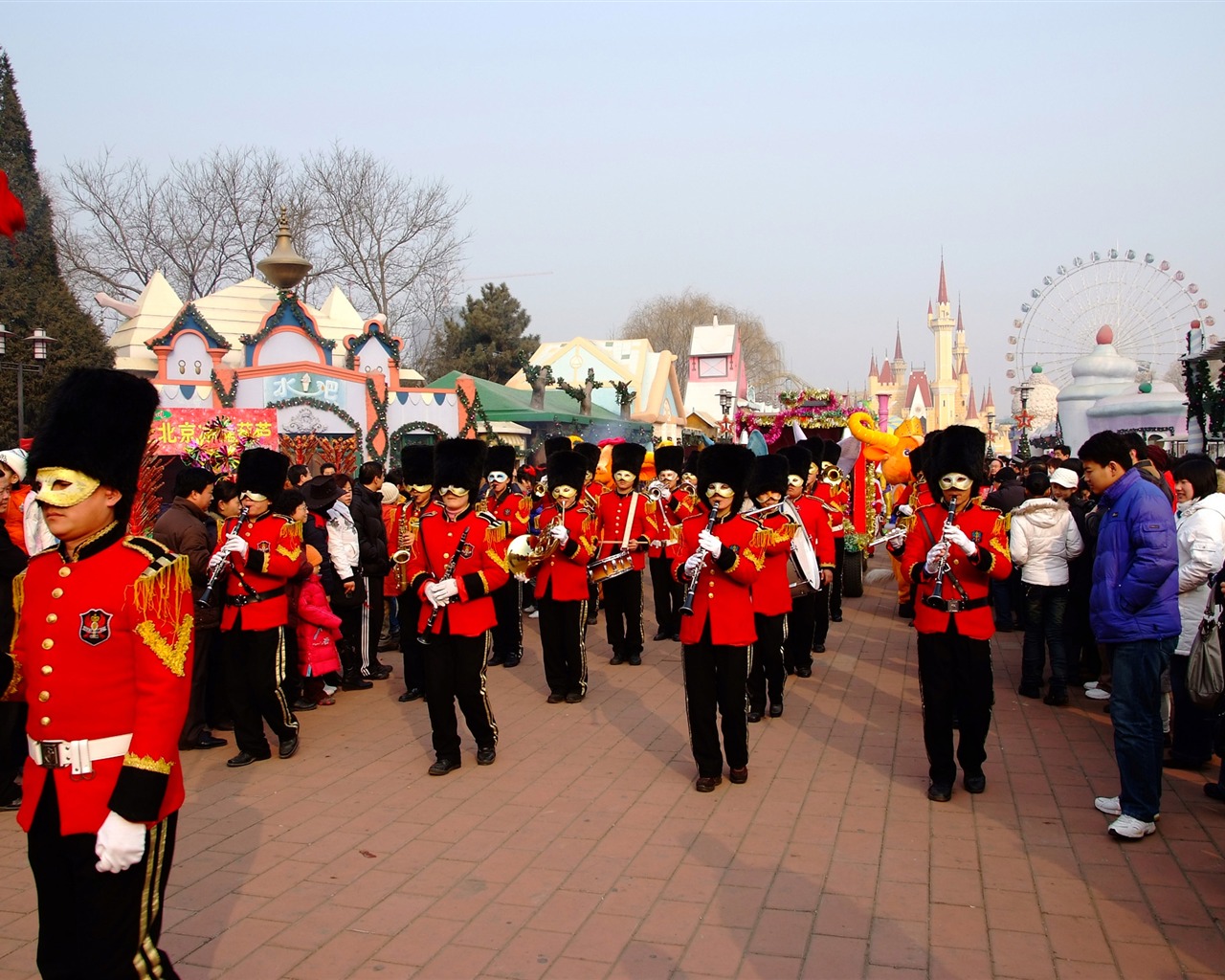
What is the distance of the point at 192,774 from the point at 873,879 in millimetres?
4246

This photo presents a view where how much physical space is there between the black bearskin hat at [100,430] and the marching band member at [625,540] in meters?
6.94

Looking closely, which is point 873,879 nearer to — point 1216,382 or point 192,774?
point 192,774

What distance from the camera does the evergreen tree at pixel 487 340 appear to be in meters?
47.7

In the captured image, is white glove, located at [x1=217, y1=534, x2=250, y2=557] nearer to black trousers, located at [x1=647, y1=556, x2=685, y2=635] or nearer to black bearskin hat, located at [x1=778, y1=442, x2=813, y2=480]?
black bearskin hat, located at [x1=778, y1=442, x2=813, y2=480]

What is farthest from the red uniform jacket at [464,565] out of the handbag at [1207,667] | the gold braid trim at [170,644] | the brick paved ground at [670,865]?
the handbag at [1207,667]

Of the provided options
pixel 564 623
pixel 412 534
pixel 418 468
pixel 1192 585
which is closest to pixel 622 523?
pixel 564 623

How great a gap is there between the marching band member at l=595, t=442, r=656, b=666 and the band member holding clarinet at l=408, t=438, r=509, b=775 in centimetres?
340

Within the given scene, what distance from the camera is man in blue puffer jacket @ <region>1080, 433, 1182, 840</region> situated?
5223 mm

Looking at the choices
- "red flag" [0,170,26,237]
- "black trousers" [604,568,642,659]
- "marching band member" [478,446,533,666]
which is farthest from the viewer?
"black trousers" [604,568,642,659]

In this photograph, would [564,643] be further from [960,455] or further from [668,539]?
[960,455]

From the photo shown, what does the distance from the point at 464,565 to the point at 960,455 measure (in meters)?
3.07

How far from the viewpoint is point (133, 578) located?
123 inches

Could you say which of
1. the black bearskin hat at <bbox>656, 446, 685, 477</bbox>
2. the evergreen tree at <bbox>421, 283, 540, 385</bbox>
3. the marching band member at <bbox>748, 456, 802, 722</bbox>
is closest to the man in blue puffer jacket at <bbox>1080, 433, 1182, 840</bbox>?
the marching band member at <bbox>748, 456, 802, 722</bbox>

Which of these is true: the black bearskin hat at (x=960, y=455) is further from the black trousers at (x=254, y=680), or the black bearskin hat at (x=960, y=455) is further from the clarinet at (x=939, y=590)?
the black trousers at (x=254, y=680)
